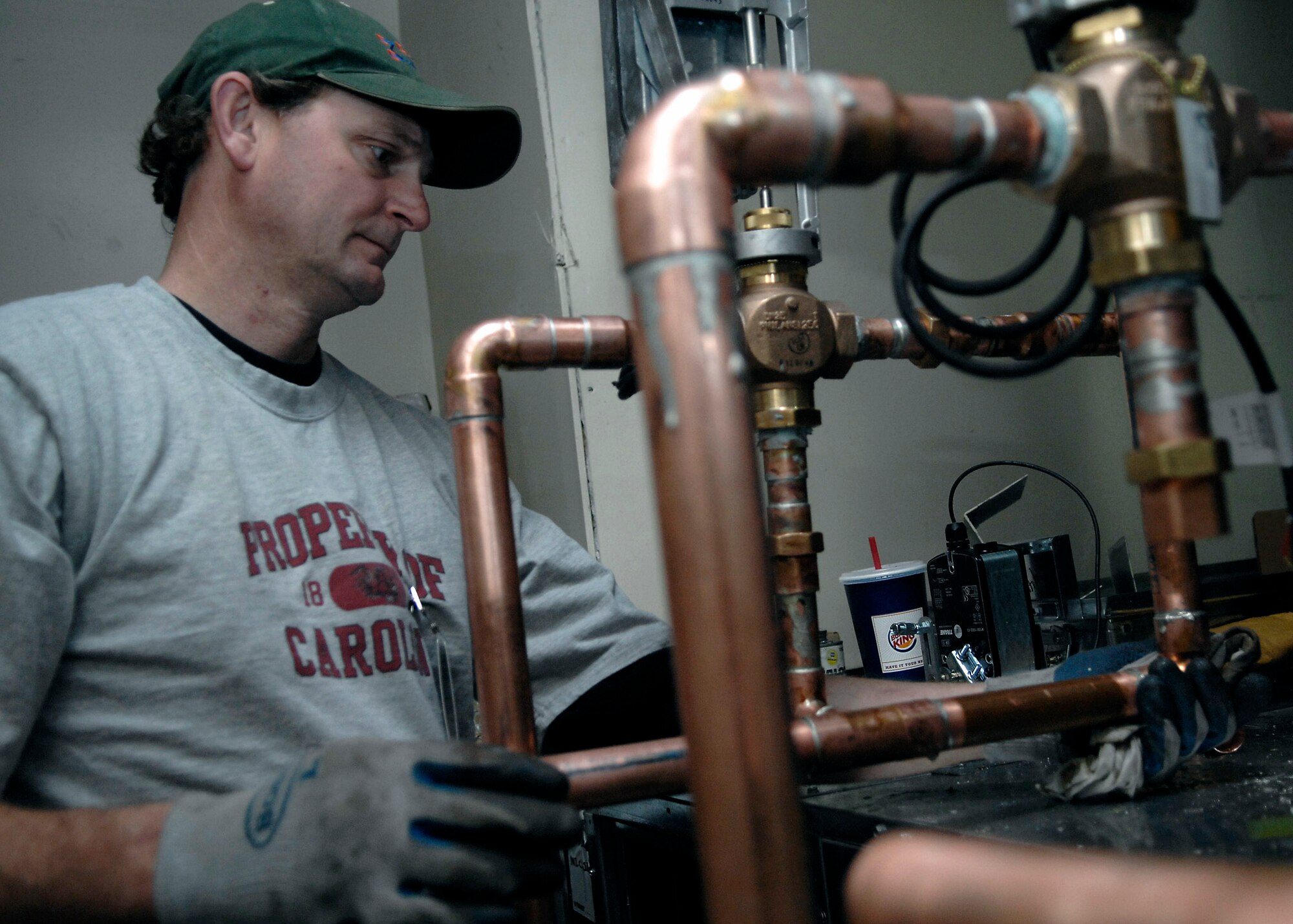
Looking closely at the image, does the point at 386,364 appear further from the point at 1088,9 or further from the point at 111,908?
the point at 1088,9

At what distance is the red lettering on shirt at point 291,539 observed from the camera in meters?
0.84

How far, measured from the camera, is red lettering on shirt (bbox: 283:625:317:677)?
0.80 meters

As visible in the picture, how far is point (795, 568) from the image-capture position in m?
0.75

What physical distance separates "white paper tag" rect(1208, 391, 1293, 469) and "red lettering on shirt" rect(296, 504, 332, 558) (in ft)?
2.27

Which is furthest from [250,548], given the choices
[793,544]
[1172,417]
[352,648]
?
[1172,417]

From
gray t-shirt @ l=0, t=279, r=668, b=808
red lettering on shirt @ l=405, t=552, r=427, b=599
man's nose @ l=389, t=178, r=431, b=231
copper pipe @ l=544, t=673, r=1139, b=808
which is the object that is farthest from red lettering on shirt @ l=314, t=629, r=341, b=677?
man's nose @ l=389, t=178, r=431, b=231

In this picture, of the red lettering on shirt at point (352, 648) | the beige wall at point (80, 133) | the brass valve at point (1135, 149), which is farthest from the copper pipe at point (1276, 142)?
the beige wall at point (80, 133)

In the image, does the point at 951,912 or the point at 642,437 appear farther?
the point at 642,437

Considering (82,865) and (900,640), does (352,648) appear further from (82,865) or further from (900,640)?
(900,640)

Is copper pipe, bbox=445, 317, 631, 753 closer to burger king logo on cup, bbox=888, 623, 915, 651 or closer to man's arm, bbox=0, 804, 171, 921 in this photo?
man's arm, bbox=0, 804, 171, 921

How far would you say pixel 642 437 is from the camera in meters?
1.33

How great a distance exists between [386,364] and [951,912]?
167 centimetres

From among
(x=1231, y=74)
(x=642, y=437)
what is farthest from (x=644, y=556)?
(x=1231, y=74)

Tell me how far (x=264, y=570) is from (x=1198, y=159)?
72 centimetres
